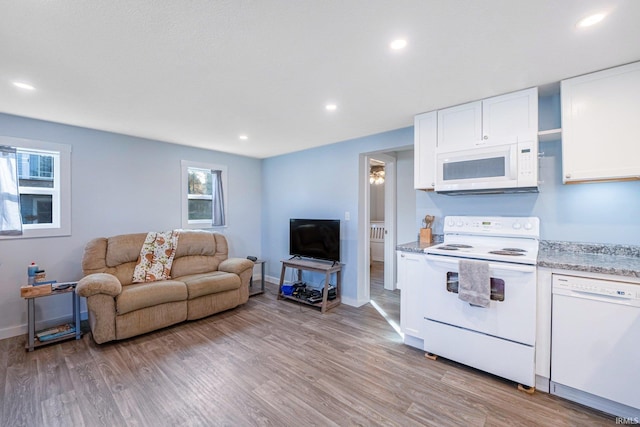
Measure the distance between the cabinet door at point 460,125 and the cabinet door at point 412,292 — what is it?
1.18 m

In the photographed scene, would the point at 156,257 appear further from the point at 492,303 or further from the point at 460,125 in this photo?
the point at 460,125

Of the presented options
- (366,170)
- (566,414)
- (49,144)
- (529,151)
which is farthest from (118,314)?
(529,151)

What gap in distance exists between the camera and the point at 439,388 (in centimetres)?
207

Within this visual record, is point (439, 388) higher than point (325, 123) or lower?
lower

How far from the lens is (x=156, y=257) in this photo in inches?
141

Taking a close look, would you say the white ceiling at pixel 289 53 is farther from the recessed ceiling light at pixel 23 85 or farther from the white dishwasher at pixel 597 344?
the white dishwasher at pixel 597 344

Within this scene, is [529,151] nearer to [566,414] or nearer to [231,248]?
[566,414]

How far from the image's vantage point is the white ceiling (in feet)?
4.66

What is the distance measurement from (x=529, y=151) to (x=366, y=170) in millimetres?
2047

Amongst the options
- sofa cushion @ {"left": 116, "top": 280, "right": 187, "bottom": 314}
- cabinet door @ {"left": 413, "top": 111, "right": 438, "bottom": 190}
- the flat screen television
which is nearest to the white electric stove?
cabinet door @ {"left": 413, "top": 111, "right": 438, "bottom": 190}

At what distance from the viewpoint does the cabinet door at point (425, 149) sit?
277 centimetres

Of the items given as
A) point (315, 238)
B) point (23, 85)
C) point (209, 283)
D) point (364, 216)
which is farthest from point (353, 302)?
point (23, 85)

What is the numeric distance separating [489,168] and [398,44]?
142 centimetres

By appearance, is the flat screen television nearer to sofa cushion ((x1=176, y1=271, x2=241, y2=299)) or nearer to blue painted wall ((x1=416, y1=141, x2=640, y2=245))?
sofa cushion ((x1=176, y1=271, x2=241, y2=299))
